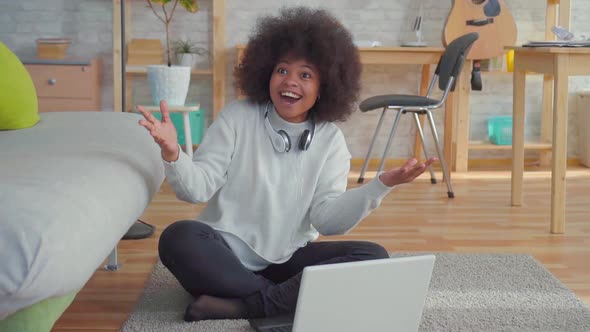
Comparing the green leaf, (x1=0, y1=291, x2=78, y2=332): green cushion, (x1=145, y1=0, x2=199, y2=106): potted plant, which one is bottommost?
(x1=0, y1=291, x2=78, y2=332): green cushion

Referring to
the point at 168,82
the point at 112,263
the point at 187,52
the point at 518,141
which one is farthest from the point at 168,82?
the point at 518,141

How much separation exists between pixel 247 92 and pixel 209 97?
2735 millimetres

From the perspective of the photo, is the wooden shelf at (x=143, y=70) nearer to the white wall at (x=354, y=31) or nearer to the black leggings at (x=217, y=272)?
the white wall at (x=354, y=31)

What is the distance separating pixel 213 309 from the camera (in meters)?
2.05

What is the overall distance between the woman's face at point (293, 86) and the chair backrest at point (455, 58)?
182cm

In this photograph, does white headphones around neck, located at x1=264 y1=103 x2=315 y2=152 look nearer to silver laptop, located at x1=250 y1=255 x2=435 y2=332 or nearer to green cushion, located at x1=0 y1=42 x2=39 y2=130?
silver laptop, located at x1=250 y1=255 x2=435 y2=332

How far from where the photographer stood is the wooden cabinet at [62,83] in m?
4.40

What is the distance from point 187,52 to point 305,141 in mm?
2701

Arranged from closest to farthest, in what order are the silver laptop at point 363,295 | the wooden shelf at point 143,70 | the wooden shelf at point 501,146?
the silver laptop at point 363,295, the wooden shelf at point 143,70, the wooden shelf at point 501,146

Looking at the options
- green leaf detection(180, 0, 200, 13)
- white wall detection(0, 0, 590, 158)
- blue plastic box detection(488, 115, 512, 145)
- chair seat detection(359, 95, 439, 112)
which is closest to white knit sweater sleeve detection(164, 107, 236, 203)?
chair seat detection(359, 95, 439, 112)

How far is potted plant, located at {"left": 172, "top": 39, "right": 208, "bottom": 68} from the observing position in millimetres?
4621

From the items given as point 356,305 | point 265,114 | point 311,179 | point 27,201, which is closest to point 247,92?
point 265,114

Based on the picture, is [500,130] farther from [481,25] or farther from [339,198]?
[339,198]

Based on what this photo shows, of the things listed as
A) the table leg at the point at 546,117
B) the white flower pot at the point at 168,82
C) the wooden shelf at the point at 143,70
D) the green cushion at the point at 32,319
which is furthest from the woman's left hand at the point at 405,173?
the table leg at the point at 546,117
